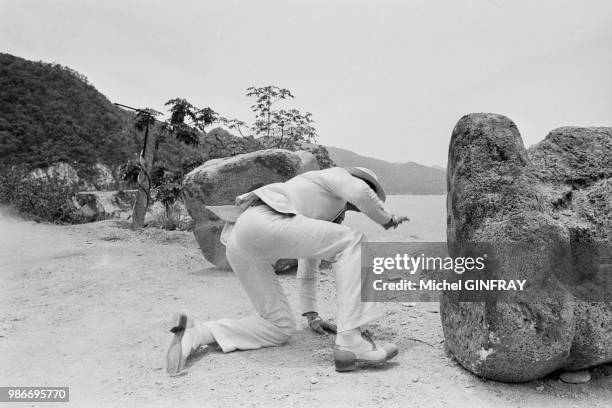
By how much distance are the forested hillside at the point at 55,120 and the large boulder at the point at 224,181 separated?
45.8ft

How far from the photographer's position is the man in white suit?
10.2 ft

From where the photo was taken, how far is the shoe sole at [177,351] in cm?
321

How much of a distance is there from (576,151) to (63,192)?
1375cm

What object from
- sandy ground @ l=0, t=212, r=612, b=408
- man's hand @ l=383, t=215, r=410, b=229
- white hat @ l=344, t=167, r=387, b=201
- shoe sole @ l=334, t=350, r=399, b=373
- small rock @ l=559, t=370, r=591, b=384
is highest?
white hat @ l=344, t=167, r=387, b=201

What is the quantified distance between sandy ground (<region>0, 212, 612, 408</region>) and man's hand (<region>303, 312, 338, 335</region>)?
3.0 inches

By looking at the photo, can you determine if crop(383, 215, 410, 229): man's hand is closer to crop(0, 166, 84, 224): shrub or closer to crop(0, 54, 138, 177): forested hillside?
crop(0, 166, 84, 224): shrub

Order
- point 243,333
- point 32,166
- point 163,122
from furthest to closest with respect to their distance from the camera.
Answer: point 32,166, point 163,122, point 243,333

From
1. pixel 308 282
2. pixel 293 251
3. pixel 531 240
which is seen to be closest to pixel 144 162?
pixel 308 282

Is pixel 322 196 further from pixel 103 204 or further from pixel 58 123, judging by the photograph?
pixel 58 123

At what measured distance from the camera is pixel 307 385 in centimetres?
288

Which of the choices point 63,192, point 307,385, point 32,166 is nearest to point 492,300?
point 307,385

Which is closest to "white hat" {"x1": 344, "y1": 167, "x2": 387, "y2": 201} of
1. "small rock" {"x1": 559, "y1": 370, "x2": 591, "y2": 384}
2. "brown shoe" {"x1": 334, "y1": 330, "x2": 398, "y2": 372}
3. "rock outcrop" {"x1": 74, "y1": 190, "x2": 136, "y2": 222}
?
"brown shoe" {"x1": 334, "y1": 330, "x2": 398, "y2": 372}

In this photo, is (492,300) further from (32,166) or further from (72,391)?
(32,166)

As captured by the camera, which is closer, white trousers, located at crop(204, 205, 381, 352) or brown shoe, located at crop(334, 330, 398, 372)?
brown shoe, located at crop(334, 330, 398, 372)
